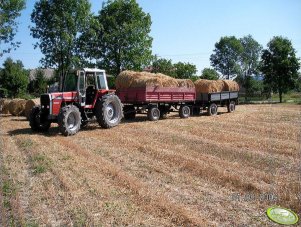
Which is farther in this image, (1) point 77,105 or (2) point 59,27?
(2) point 59,27

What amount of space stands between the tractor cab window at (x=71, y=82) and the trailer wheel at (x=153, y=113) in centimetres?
475

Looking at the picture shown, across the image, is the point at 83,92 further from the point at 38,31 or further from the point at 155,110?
the point at 38,31

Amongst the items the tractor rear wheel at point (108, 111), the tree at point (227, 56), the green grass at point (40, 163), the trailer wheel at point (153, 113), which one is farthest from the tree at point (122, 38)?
the tree at point (227, 56)

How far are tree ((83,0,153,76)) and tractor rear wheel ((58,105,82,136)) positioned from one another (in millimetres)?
21602

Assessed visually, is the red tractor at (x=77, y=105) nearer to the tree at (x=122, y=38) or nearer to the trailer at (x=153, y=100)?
the trailer at (x=153, y=100)

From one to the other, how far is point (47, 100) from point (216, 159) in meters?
7.04

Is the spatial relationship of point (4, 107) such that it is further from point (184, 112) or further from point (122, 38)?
point (122, 38)

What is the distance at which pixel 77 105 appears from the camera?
12734 mm

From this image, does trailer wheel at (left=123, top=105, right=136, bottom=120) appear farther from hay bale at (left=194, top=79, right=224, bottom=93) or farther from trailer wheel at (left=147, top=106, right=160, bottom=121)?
hay bale at (left=194, top=79, right=224, bottom=93)

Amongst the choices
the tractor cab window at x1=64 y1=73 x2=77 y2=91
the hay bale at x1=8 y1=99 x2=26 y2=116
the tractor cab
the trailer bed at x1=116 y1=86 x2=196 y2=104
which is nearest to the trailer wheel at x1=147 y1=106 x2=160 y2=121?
the trailer bed at x1=116 y1=86 x2=196 y2=104

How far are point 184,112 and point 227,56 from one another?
2240 inches

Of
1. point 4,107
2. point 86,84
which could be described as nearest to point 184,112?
point 86,84

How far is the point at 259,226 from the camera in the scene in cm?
450

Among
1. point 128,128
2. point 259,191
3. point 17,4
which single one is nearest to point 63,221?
point 259,191
